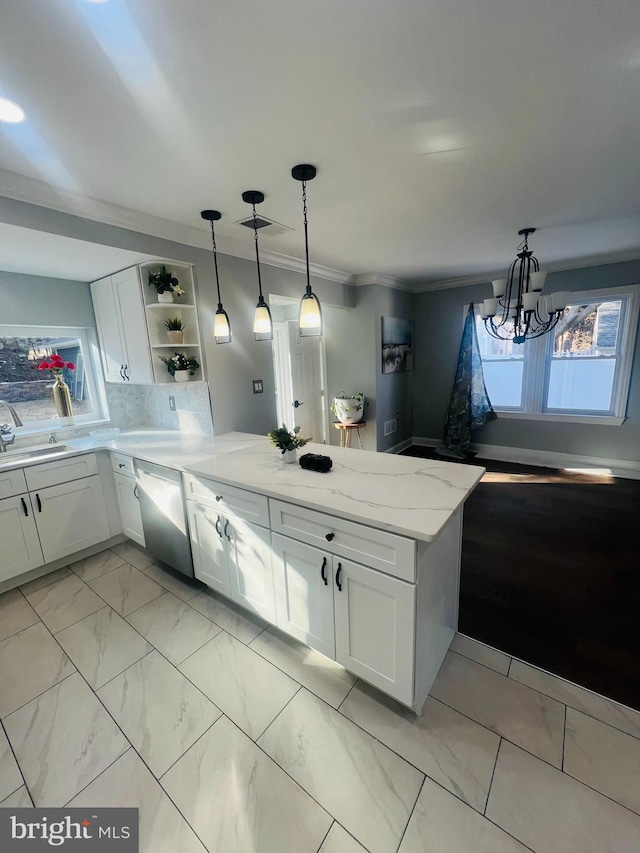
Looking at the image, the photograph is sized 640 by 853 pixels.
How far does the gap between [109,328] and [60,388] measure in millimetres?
677

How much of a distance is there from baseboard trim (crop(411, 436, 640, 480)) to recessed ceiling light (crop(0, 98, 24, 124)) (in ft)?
17.3

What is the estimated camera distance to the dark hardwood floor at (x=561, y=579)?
1.82 m

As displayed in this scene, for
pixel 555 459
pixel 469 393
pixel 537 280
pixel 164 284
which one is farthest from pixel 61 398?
pixel 555 459

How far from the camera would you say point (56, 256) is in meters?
2.40

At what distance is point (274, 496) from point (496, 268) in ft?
13.8

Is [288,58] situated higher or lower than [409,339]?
higher

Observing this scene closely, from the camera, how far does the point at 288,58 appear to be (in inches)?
45.4

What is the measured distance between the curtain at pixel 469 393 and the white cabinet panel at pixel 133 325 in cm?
399

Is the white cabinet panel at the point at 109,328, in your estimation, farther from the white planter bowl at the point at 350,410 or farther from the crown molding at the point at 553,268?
the crown molding at the point at 553,268

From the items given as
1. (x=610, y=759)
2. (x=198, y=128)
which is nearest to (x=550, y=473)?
(x=610, y=759)

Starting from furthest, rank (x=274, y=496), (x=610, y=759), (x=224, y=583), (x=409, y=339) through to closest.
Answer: (x=409, y=339)
(x=224, y=583)
(x=274, y=496)
(x=610, y=759)

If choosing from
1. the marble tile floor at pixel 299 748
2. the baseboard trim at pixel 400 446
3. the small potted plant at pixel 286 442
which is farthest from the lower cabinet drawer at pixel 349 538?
the baseboard trim at pixel 400 446

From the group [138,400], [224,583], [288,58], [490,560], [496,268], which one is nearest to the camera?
[288,58]

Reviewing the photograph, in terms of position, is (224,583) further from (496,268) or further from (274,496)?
(496,268)
